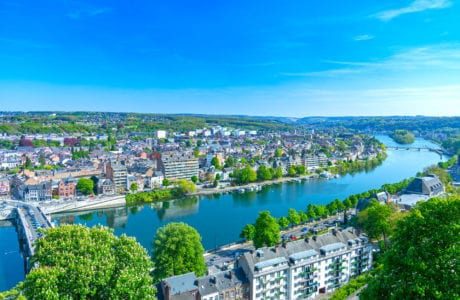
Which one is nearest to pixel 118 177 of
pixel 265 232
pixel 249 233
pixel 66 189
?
pixel 66 189

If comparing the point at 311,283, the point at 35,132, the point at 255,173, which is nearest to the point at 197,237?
the point at 311,283

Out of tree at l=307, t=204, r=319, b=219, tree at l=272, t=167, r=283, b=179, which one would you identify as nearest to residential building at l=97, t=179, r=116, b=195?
tree at l=272, t=167, r=283, b=179

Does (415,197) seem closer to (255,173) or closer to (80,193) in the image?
(255,173)

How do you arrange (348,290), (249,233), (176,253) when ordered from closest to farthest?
1. (348,290)
2. (176,253)
3. (249,233)

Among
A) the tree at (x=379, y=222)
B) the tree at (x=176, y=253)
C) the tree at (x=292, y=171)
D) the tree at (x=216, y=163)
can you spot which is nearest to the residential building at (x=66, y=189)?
the tree at (x=216, y=163)

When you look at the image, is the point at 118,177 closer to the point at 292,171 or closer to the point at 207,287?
the point at 292,171

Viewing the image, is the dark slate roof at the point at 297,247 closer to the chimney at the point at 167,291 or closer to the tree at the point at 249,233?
A: the chimney at the point at 167,291
